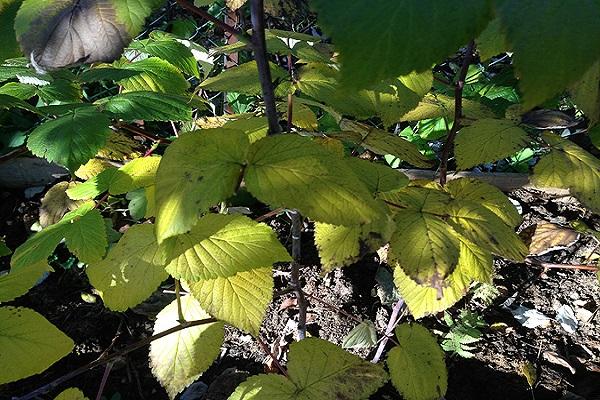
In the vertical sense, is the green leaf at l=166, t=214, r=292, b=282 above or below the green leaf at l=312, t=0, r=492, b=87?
below

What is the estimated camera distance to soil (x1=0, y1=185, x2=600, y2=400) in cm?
165

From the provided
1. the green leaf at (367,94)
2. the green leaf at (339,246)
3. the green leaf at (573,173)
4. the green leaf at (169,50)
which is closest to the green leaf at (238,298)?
the green leaf at (339,246)

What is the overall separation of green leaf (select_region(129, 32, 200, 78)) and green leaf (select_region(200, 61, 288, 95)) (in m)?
0.49

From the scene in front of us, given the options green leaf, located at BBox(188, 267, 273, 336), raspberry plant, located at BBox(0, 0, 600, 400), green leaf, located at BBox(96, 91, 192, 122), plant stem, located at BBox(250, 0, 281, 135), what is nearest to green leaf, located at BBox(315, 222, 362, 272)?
raspberry plant, located at BBox(0, 0, 600, 400)

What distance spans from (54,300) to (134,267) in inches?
49.5

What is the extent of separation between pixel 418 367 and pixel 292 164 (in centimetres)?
70

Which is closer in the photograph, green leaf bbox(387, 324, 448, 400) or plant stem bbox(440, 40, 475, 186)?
plant stem bbox(440, 40, 475, 186)

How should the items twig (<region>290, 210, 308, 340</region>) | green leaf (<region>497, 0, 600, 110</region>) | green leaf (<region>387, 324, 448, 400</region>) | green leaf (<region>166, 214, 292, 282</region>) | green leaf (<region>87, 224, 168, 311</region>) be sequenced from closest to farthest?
green leaf (<region>497, 0, 600, 110</region>), green leaf (<region>166, 214, 292, 282</region>), green leaf (<region>87, 224, 168, 311</region>), twig (<region>290, 210, 308, 340</region>), green leaf (<region>387, 324, 448, 400</region>)

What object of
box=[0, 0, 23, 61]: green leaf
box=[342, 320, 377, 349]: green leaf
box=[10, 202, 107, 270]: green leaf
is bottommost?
box=[342, 320, 377, 349]: green leaf

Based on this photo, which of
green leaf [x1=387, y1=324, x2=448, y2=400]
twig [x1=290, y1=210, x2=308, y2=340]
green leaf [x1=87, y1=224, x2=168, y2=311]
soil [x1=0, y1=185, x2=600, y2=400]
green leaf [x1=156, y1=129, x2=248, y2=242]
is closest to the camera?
green leaf [x1=156, y1=129, x2=248, y2=242]

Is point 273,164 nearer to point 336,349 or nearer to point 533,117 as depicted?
point 336,349

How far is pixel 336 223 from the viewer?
2.27ft

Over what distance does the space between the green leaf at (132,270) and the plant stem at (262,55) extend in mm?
311

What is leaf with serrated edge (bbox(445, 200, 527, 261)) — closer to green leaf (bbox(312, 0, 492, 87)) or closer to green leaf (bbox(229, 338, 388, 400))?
green leaf (bbox(229, 338, 388, 400))
